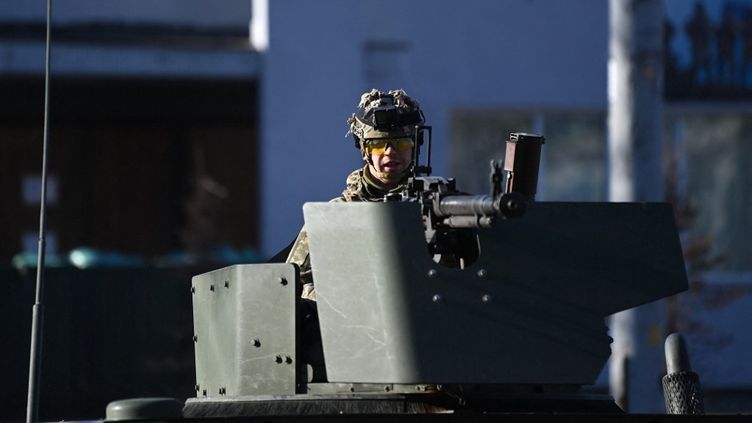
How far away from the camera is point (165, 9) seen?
18812 mm

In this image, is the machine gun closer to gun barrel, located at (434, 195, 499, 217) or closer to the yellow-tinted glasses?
gun barrel, located at (434, 195, 499, 217)

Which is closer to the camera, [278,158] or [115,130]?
[278,158]

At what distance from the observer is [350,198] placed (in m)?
7.05

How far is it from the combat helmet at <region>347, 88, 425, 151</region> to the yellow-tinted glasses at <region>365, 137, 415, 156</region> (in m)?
0.02

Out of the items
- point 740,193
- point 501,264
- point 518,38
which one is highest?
point 518,38

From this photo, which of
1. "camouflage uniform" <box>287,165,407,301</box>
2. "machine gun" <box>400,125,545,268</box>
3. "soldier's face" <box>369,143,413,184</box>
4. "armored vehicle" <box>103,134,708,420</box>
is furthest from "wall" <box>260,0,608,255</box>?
"armored vehicle" <box>103,134,708,420</box>

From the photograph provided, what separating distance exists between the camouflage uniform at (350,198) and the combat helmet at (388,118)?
0.45 feet

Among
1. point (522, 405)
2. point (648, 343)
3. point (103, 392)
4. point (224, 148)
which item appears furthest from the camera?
point (224, 148)

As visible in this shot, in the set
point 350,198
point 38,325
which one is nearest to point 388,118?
point 350,198

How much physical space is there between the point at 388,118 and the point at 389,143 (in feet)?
0.35

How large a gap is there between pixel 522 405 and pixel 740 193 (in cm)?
1387

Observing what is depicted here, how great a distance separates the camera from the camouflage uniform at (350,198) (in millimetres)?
6719

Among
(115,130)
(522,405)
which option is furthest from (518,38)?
(522,405)

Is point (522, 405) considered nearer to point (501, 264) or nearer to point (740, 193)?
point (501, 264)
